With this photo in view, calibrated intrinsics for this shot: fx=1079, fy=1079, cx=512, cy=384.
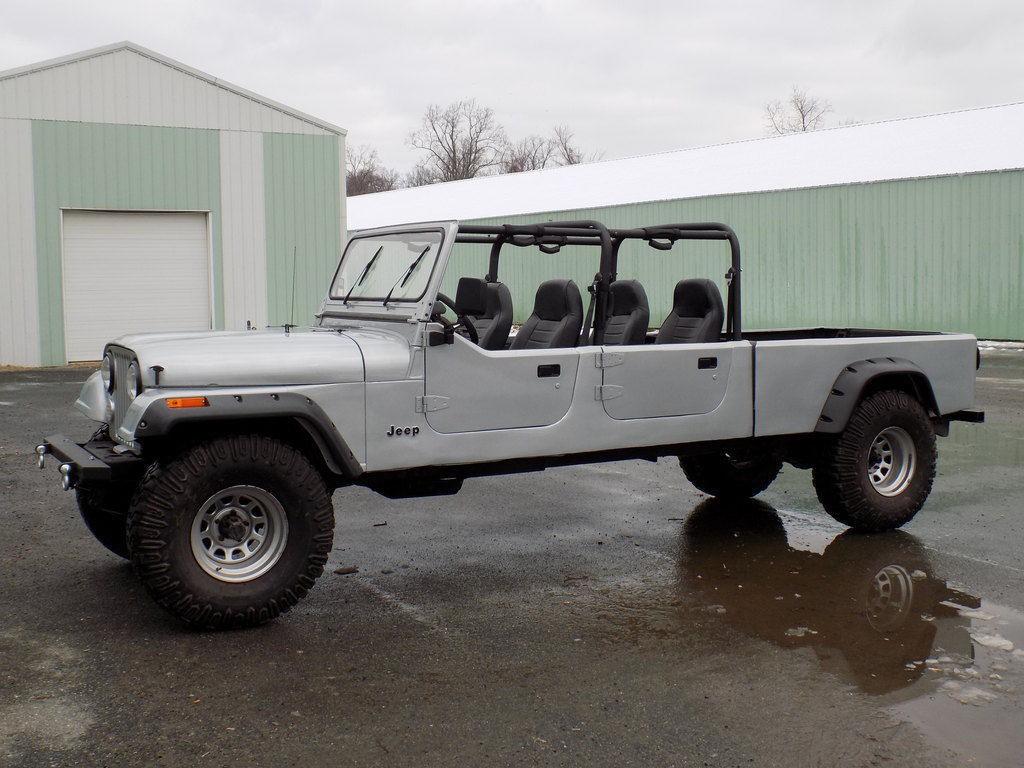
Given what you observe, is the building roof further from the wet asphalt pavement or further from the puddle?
the wet asphalt pavement

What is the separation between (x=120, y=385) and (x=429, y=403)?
1.57 meters

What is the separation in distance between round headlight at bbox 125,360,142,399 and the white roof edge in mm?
15779

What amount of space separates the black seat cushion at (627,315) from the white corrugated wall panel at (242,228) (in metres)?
14.2

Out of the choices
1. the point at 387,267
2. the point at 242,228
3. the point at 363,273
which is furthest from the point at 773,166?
the point at 387,267

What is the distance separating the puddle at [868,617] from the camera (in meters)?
4.01

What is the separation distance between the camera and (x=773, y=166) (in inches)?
1094

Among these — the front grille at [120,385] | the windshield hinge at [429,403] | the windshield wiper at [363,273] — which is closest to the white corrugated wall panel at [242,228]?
the windshield wiper at [363,273]

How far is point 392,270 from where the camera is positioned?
20.7 feet

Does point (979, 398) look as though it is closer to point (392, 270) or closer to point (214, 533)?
point (392, 270)

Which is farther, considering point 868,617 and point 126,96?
point 126,96

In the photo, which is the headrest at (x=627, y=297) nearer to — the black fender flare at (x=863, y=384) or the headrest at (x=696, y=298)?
the headrest at (x=696, y=298)

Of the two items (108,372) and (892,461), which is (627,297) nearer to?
(892,461)

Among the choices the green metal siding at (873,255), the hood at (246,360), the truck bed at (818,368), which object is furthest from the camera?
the green metal siding at (873,255)

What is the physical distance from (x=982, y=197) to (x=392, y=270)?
1890 centimetres
